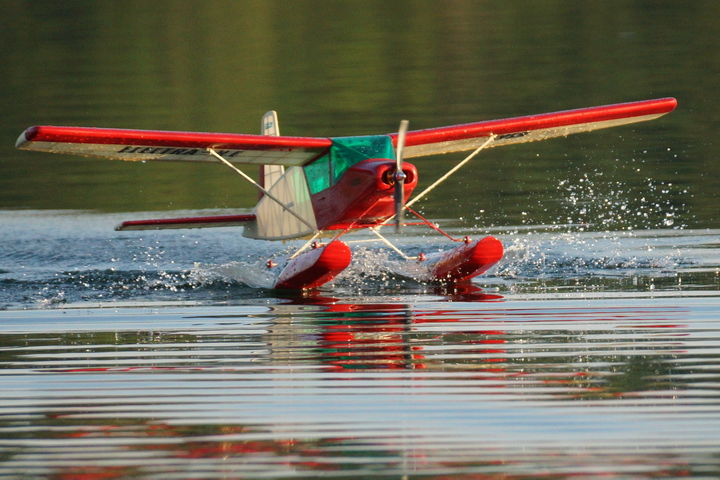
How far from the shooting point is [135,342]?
757cm

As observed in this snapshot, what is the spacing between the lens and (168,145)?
34.1ft

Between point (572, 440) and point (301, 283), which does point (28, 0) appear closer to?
point (301, 283)

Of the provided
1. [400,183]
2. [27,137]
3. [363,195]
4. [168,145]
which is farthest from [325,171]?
[27,137]

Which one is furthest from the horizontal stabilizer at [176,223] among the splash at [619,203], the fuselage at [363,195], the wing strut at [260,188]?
the splash at [619,203]

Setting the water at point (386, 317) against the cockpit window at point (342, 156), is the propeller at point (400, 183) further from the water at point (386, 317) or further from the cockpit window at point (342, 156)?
the water at point (386, 317)

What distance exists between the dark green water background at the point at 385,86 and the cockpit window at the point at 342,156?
3.76 metres

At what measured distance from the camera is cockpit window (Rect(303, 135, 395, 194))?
10.3 metres

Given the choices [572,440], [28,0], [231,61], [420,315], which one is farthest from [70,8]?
[572,440]

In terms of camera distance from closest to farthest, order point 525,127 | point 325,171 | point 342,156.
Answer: point 342,156, point 325,171, point 525,127

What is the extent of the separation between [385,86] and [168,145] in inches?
747

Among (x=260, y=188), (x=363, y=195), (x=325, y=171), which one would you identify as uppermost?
(x=325, y=171)

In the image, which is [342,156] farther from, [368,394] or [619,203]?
[619,203]

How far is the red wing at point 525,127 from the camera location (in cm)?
1184

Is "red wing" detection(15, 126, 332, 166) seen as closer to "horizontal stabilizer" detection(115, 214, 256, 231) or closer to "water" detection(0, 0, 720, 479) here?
"horizontal stabilizer" detection(115, 214, 256, 231)
